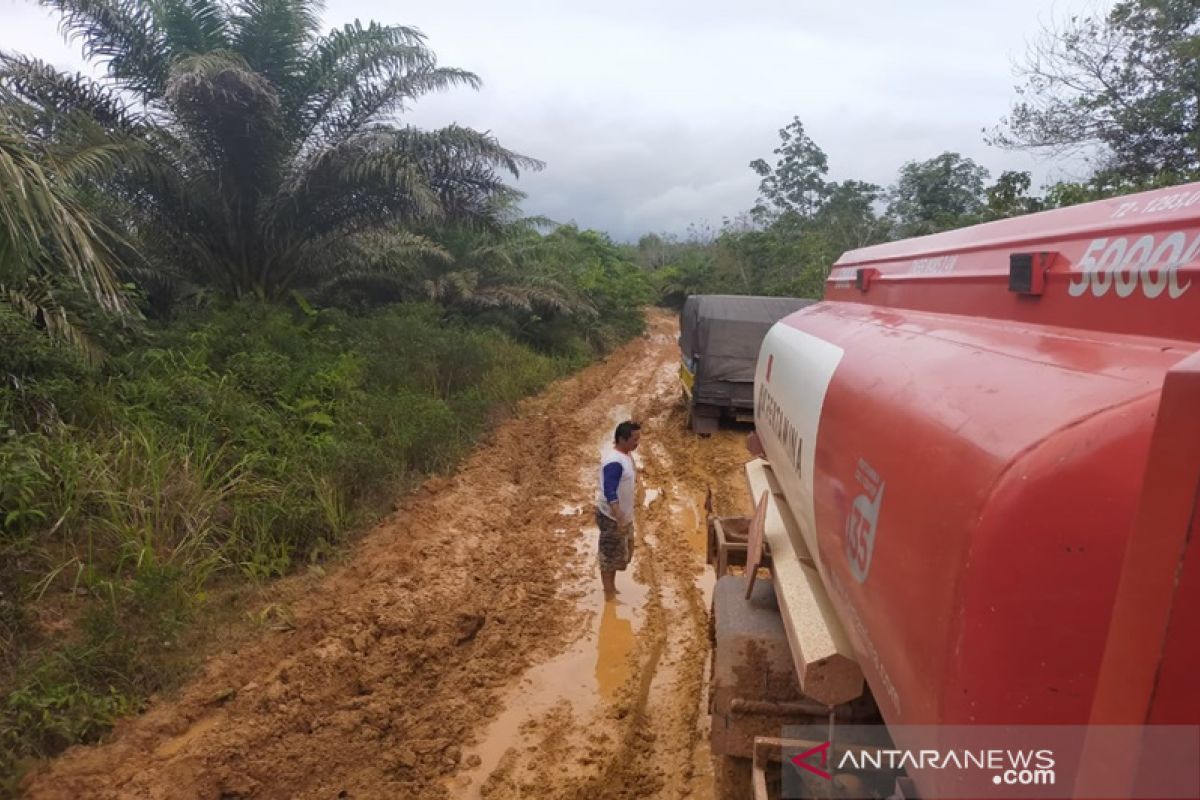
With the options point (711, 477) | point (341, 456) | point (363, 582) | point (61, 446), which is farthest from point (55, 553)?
point (711, 477)

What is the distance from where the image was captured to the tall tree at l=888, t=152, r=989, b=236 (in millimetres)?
23344

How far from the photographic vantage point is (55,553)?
206 inches

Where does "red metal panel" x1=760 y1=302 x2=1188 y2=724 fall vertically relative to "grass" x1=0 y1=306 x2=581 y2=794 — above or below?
above

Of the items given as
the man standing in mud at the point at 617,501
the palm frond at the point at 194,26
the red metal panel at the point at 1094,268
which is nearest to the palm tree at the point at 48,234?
the palm frond at the point at 194,26

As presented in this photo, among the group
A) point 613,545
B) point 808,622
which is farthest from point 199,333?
point 808,622

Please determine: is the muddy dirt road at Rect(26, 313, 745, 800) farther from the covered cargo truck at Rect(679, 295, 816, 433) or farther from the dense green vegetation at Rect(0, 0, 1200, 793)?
the covered cargo truck at Rect(679, 295, 816, 433)

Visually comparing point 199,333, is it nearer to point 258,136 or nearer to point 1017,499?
point 258,136

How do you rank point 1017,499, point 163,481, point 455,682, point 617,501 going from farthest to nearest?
1. point 163,481
2. point 617,501
3. point 455,682
4. point 1017,499

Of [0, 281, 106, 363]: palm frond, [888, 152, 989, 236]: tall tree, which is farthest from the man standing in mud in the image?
[888, 152, 989, 236]: tall tree

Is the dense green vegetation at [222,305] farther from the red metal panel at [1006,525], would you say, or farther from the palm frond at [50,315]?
the red metal panel at [1006,525]

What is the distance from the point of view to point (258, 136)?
33.0 feet

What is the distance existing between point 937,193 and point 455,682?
2411cm

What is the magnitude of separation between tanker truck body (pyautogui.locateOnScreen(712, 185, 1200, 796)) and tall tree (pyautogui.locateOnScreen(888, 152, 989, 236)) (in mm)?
21938

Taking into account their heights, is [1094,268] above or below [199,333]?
above
